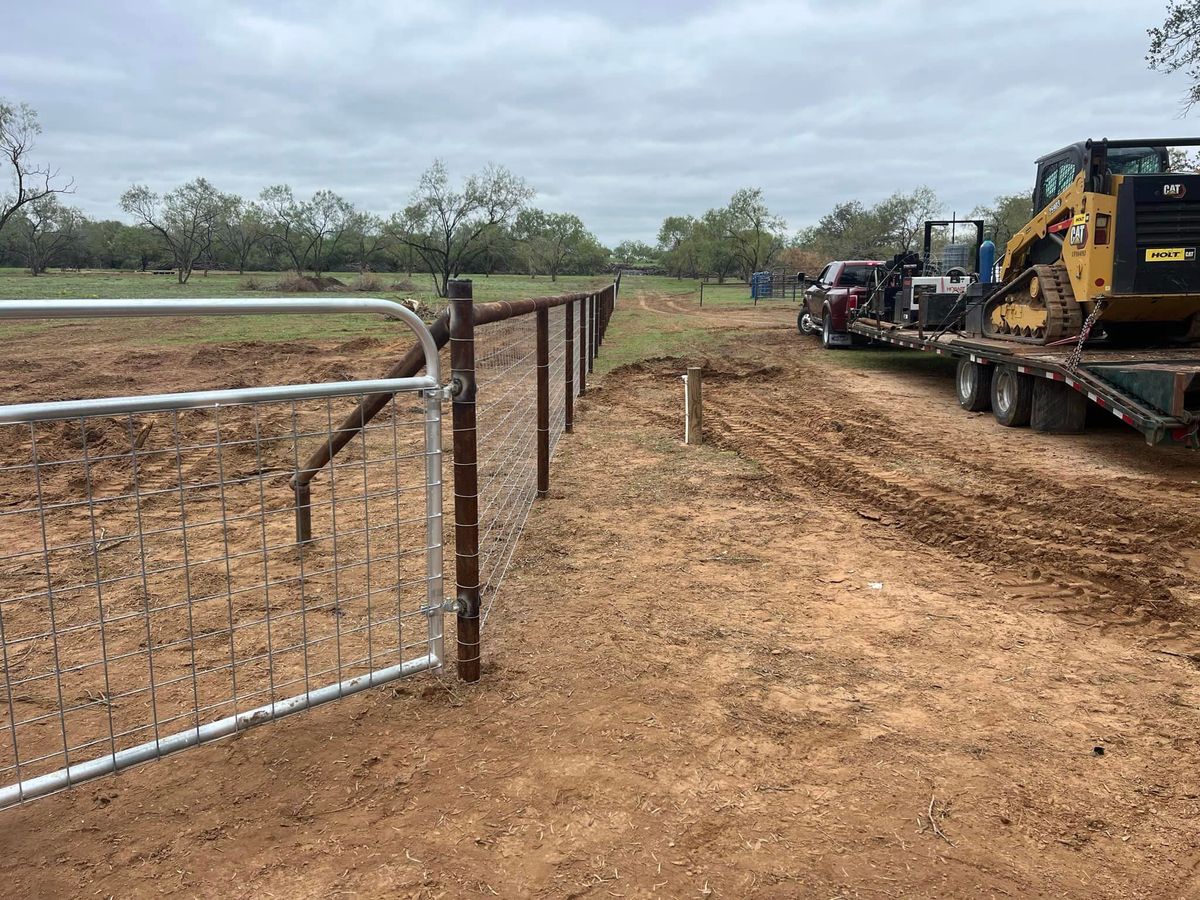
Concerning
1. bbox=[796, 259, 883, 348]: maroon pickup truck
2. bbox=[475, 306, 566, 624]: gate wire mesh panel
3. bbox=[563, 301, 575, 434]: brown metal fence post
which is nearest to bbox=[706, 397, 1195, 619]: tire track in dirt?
bbox=[563, 301, 575, 434]: brown metal fence post

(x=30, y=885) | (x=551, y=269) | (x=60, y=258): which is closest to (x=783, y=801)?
(x=30, y=885)

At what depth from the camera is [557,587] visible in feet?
14.7

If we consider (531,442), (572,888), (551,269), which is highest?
(551,269)

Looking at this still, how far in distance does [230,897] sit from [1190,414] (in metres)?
7.20

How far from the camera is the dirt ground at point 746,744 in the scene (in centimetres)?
239

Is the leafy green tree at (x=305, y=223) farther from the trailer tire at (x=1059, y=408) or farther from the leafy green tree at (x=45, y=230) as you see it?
the trailer tire at (x=1059, y=408)

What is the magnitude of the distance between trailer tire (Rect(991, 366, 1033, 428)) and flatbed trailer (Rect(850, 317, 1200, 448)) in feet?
0.35

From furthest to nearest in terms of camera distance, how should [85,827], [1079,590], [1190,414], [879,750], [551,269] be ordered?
1. [551,269]
2. [1190,414]
3. [1079,590]
4. [879,750]
5. [85,827]

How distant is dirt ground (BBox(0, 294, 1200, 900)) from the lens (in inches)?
94.3

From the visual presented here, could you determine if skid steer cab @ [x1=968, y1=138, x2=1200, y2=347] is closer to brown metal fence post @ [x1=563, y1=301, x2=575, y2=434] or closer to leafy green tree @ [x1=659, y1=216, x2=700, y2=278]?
brown metal fence post @ [x1=563, y1=301, x2=575, y2=434]

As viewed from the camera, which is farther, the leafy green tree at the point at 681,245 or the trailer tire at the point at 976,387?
the leafy green tree at the point at 681,245

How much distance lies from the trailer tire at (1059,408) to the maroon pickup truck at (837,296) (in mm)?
8774

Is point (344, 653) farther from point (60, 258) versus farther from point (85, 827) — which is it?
point (60, 258)

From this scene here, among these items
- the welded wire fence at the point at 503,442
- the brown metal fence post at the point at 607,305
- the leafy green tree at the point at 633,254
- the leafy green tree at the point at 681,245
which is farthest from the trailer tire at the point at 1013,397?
the leafy green tree at the point at 633,254
